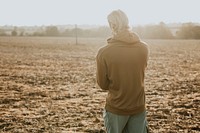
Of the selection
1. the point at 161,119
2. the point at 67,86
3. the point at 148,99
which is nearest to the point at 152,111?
the point at 161,119

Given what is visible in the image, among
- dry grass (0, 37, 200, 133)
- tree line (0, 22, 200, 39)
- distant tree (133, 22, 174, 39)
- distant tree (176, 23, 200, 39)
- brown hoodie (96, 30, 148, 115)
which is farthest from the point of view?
distant tree (133, 22, 174, 39)

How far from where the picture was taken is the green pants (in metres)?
2.59

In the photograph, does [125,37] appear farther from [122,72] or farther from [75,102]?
[75,102]

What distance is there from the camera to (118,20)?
8.36 ft

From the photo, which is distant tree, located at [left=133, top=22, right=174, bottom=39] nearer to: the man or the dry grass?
the dry grass

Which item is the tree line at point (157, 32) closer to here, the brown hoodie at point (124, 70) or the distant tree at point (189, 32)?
the distant tree at point (189, 32)

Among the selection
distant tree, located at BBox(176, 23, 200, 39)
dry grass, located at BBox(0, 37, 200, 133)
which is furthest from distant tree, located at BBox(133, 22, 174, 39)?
dry grass, located at BBox(0, 37, 200, 133)

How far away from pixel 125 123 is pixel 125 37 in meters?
0.64

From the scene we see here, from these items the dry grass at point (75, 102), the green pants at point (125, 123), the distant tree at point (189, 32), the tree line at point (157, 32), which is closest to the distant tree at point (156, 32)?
the tree line at point (157, 32)

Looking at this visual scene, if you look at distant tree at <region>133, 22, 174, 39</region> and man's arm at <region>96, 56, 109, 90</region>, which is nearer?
man's arm at <region>96, 56, 109, 90</region>

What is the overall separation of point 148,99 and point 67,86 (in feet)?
8.54

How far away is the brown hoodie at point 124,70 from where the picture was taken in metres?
2.52

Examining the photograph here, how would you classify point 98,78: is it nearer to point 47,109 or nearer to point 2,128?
point 2,128

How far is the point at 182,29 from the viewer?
2178 inches
